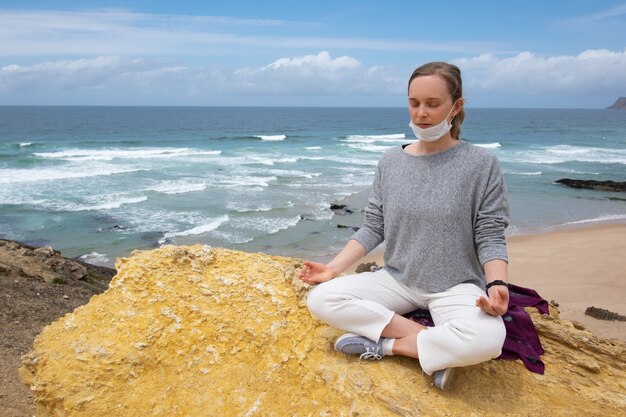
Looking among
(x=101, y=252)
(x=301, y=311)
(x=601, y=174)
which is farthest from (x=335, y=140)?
(x=301, y=311)

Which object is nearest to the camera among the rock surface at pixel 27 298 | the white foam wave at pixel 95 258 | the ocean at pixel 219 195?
the rock surface at pixel 27 298

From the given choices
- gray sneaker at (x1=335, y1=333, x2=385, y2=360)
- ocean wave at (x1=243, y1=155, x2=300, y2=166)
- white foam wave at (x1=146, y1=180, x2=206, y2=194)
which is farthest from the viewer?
ocean wave at (x1=243, y1=155, x2=300, y2=166)

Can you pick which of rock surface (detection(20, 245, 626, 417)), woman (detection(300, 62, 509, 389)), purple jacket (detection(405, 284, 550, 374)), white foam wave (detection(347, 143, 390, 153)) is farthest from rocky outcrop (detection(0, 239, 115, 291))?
white foam wave (detection(347, 143, 390, 153))

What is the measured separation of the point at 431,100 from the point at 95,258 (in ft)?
47.6

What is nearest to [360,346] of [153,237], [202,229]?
[153,237]

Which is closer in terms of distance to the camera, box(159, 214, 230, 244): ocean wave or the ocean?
box(159, 214, 230, 244): ocean wave

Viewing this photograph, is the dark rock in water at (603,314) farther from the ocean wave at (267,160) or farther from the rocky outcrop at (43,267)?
the ocean wave at (267,160)

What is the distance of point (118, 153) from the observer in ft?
142

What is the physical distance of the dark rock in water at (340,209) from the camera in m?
22.0

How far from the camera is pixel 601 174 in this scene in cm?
3484

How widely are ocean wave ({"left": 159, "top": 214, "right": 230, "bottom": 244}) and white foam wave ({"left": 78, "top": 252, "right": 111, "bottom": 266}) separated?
180 centimetres

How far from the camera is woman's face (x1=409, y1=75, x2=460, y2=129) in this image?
333 cm

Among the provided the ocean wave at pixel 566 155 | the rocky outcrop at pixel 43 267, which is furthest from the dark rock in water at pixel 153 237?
the ocean wave at pixel 566 155

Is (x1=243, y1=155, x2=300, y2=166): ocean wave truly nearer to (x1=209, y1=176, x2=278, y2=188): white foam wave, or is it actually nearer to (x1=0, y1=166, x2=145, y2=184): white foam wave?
(x1=209, y1=176, x2=278, y2=188): white foam wave
